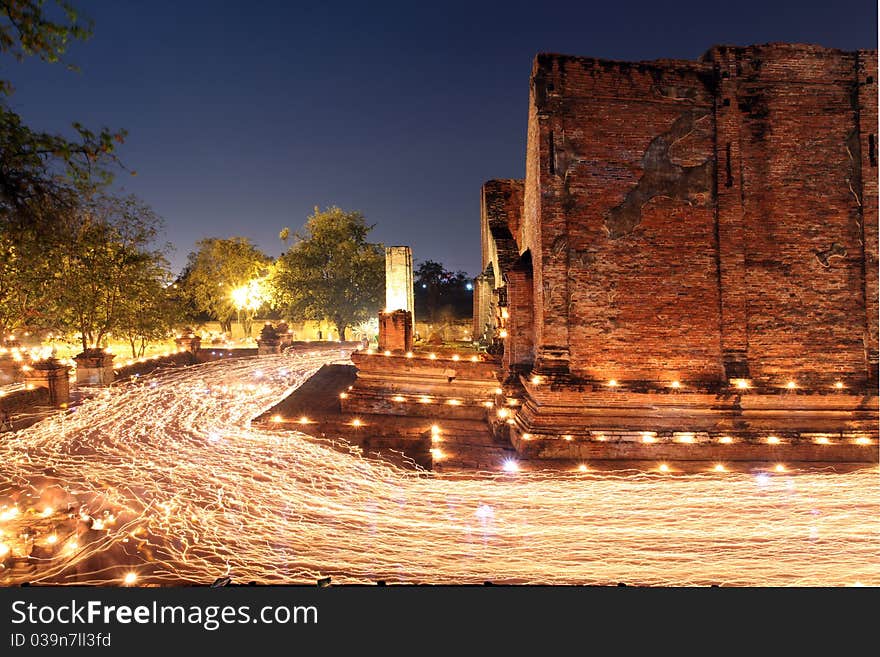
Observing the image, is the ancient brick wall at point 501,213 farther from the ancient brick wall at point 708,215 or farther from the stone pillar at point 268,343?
the stone pillar at point 268,343

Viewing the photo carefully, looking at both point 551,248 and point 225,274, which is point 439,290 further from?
point 551,248

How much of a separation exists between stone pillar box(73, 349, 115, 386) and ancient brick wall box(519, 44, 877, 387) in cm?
1246

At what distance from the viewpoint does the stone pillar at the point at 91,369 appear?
1289cm

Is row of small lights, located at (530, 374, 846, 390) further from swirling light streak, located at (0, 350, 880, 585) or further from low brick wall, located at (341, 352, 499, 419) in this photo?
low brick wall, located at (341, 352, 499, 419)

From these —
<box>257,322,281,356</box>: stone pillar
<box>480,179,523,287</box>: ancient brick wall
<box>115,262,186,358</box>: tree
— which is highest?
<box>480,179,523,287</box>: ancient brick wall

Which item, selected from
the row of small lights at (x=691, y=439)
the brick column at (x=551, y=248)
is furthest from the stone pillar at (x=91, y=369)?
the brick column at (x=551, y=248)

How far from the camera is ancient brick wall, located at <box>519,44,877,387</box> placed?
7.02 m

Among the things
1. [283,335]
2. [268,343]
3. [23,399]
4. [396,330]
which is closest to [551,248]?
[396,330]

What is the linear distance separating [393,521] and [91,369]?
486 inches

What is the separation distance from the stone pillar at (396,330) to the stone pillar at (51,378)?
7291 mm

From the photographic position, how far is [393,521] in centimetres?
470

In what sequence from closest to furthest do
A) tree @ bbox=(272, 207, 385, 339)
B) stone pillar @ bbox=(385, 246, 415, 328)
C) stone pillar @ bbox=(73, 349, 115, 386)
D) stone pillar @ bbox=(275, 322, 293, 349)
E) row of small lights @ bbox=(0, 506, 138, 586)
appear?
row of small lights @ bbox=(0, 506, 138, 586), stone pillar @ bbox=(73, 349, 115, 386), stone pillar @ bbox=(385, 246, 415, 328), stone pillar @ bbox=(275, 322, 293, 349), tree @ bbox=(272, 207, 385, 339)

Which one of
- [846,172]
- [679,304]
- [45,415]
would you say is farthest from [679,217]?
[45,415]

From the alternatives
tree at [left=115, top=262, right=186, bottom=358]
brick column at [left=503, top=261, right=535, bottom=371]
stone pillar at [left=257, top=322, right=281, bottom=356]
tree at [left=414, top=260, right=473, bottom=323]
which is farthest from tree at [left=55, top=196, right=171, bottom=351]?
tree at [left=414, top=260, right=473, bottom=323]
